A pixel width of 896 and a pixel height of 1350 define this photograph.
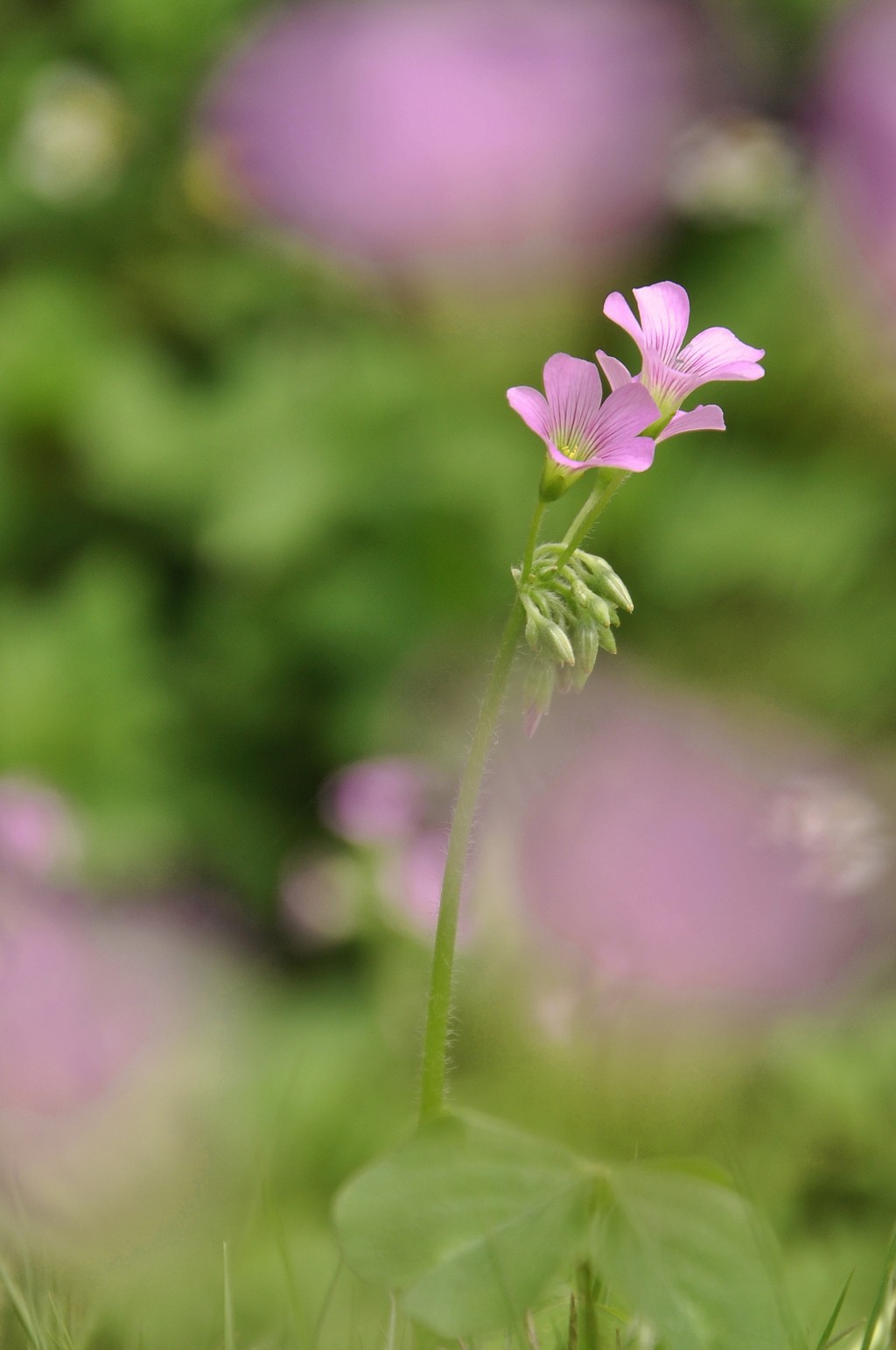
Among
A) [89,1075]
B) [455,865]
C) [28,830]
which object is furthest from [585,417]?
[89,1075]

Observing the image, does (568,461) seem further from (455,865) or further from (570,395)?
(455,865)

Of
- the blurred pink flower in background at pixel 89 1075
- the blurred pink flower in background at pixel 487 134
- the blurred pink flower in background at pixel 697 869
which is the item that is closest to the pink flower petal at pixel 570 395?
the blurred pink flower in background at pixel 697 869

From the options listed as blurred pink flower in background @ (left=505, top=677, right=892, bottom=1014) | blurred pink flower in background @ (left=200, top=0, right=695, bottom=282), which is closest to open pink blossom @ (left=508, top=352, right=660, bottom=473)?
blurred pink flower in background @ (left=505, top=677, right=892, bottom=1014)

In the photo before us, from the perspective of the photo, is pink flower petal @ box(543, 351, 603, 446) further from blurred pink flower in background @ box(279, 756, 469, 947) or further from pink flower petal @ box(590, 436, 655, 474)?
blurred pink flower in background @ box(279, 756, 469, 947)

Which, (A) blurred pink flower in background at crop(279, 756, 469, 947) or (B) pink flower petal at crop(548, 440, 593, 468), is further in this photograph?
(A) blurred pink flower in background at crop(279, 756, 469, 947)

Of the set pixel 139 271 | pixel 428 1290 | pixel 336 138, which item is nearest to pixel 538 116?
pixel 336 138

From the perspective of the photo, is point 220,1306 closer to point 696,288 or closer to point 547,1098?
point 547,1098
